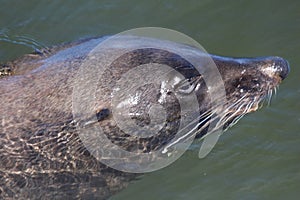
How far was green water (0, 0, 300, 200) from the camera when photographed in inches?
267

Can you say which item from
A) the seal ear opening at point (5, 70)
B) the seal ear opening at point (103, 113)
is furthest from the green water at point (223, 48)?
the seal ear opening at point (5, 70)

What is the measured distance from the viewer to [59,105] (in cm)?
547

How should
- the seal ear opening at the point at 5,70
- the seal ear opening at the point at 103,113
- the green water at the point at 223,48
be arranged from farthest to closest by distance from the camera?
the green water at the point at 223,48, the seal ear opening at the point at 5,70, the seal ear opening at the point at 103,113

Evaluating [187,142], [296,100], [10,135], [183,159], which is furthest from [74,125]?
[296,100]

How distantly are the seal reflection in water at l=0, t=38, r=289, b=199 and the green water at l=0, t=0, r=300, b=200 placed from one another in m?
1.07

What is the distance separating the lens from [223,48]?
814 cm

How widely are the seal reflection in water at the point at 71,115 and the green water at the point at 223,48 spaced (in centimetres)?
107

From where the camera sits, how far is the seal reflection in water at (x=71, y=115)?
5480mm

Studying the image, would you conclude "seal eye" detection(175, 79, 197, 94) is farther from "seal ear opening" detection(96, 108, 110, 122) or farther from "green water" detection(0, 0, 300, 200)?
"green water" detection(0, 0, 300, 200)

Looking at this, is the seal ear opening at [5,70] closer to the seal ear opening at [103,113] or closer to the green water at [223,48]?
the seal ear opening at [103,113]

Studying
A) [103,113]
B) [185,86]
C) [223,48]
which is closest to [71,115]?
[103,113]

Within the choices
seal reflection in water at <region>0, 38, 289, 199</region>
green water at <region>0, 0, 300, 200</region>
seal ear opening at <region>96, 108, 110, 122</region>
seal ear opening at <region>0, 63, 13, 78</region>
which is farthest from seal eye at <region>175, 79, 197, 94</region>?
seal ear opening at <region>0, 63, 13, 78</region>

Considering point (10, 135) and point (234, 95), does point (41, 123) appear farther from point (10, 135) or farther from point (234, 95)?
point (234, 95)

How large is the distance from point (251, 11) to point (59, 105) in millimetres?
3994
